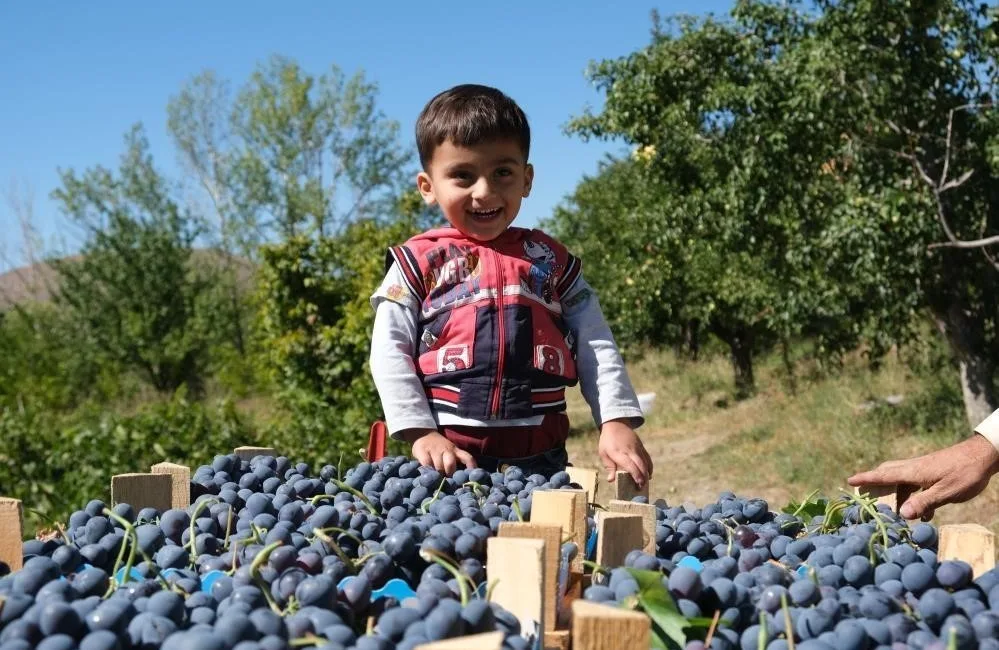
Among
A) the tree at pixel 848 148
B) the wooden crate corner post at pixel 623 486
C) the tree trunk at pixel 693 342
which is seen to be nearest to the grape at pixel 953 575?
the wooden crate corner post at pixel 623 486

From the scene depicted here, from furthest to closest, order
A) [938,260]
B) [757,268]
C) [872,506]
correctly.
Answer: [757,268]
[938,260]
[872,506]

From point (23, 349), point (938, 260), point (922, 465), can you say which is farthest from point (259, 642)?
point (23, 349)

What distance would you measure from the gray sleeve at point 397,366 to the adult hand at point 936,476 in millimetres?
980

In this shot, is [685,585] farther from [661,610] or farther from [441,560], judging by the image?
[441,560]

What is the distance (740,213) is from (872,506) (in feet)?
23.3

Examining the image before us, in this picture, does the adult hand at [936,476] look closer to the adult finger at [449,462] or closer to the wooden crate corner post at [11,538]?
the adult finger at [449,462]

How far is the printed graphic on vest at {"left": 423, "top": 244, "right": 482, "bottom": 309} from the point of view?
2.33 m

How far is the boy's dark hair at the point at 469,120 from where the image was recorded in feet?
7.38

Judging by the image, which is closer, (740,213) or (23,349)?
(740,213)

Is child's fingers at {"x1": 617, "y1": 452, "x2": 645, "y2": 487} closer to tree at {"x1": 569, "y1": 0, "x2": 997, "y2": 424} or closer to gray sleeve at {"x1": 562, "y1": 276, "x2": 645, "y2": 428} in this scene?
gray sleeve at {"x1": 562, "y1": 276, "x2": 645, "y2": 428}

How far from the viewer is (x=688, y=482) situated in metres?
9.09

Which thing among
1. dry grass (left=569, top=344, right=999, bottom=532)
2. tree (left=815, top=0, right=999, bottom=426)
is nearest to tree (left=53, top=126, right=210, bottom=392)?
dry grass (left=569, top=344, right=999, bottom=532)

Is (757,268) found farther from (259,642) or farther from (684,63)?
(259,642)

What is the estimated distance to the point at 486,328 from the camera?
2.29 meters
